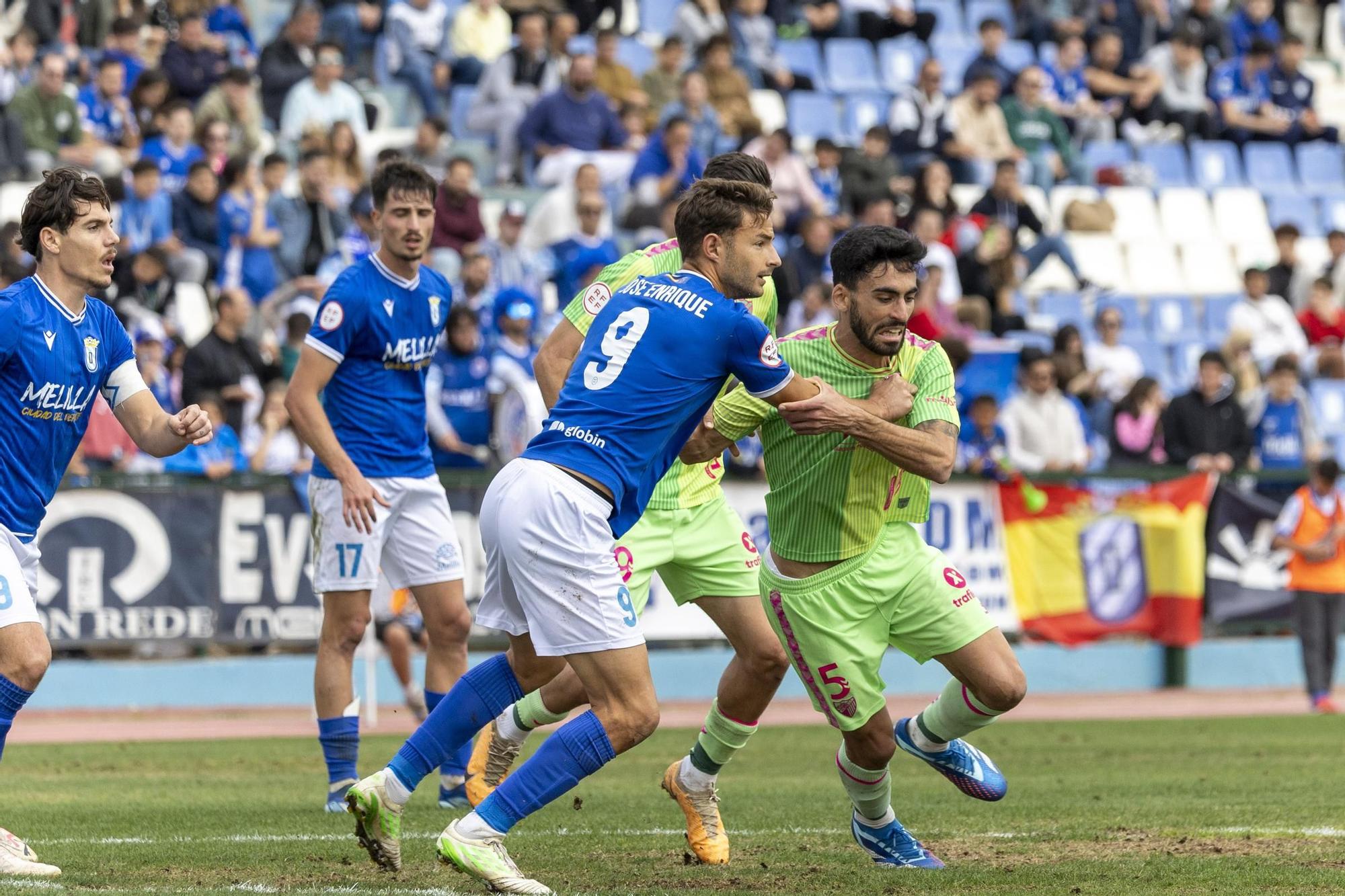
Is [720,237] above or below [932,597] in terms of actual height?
above

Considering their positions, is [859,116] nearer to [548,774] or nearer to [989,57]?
[989,57]

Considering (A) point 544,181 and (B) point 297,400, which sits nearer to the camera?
(B) point 297,400

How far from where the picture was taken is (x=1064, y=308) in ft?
67.5

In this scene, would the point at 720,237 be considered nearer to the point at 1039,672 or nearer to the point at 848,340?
the point at 848,340

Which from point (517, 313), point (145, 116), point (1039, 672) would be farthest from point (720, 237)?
point (145, 116)

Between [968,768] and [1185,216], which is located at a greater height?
[1185,216]

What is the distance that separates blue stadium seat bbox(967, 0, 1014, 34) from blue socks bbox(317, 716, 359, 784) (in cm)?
1920

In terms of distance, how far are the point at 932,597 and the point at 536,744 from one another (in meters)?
5.43

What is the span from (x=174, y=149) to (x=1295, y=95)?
1489cm

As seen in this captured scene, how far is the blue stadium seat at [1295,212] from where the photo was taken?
2356cm

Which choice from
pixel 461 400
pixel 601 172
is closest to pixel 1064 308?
pixel 601 172

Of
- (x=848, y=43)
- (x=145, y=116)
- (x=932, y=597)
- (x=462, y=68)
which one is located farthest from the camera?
(x=848, y=43)

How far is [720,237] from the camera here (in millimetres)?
6285

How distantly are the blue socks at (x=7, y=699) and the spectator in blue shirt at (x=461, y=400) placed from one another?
842 cm
